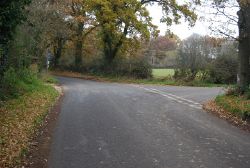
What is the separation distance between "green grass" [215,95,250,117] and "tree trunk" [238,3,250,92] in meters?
0.84

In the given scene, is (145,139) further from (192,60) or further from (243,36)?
(192,60)

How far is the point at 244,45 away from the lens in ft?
60.0

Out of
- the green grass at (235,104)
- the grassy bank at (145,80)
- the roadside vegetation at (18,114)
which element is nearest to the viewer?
the roadside vegetation at (18,114)

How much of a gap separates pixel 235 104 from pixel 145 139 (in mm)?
6279

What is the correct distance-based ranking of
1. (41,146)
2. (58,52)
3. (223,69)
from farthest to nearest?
(58,52) < (223,69) < (41,146)

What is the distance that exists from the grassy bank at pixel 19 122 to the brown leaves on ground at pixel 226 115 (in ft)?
21.2

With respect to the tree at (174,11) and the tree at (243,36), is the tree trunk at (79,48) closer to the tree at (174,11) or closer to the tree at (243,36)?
the tree at (174,11)

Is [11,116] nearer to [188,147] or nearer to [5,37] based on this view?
Result: [5,37]

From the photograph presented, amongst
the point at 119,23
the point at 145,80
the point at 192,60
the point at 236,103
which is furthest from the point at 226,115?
the point at 119,23

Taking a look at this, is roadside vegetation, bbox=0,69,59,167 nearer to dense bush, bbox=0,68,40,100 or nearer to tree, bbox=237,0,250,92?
dense bush, bbox=0,68,40,100

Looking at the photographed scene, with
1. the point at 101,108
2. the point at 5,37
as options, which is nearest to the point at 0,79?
the point at 5,37

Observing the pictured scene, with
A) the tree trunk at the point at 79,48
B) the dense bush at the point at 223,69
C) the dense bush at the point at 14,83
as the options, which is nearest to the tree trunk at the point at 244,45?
the dense bush at the point at 14,83

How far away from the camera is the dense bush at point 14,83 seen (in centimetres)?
1634

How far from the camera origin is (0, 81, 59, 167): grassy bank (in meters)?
9.08
